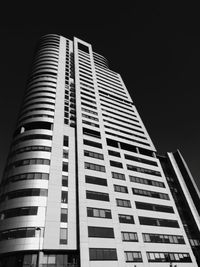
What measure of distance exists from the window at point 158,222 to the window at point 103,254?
34.2ft

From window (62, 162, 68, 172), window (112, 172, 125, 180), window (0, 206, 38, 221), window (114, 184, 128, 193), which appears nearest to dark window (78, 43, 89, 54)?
window (62, 162, 68, 172)

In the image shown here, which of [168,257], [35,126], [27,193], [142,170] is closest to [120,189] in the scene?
[142,170]

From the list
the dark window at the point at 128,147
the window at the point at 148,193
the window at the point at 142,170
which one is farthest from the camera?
the dark window at the point at 128,147

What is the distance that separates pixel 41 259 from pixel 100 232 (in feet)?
37.7

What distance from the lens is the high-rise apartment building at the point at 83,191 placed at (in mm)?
37281

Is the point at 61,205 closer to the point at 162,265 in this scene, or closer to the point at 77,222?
the point at 77,222

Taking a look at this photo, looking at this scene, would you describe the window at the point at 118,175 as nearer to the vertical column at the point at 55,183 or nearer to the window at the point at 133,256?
the vertical column at the point at 55,183

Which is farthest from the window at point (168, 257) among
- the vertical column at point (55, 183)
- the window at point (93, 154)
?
the window at point (93, 154)

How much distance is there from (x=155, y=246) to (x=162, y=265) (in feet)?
11.6

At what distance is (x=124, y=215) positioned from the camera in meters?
45.9

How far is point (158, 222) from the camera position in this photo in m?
48.6

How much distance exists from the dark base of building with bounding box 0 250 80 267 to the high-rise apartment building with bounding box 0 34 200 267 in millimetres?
149

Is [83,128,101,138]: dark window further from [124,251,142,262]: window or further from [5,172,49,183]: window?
[124,251,142,262]: window

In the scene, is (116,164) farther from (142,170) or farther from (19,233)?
(19,233)
